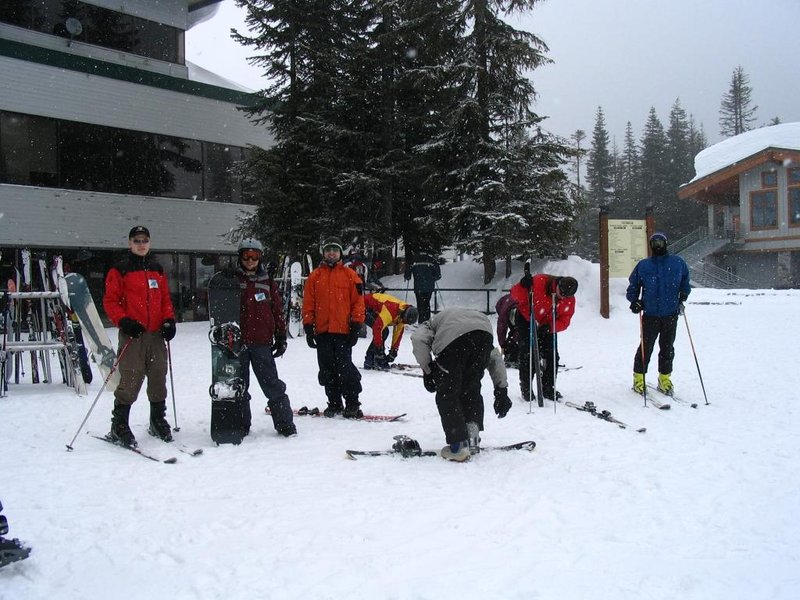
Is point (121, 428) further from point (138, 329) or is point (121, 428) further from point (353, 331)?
point (353, 331)

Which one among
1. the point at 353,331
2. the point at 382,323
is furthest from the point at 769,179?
the point at 353,331

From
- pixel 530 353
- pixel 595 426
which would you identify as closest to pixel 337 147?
pixel 530 353

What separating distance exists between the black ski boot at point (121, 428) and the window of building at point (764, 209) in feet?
107

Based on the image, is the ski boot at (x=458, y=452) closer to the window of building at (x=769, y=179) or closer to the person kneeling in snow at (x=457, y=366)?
the person kneeling in snow at (x=457, y=366)

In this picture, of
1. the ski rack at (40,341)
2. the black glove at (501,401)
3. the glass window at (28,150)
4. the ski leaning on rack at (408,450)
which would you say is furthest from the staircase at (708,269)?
the ski rack at (40,341)

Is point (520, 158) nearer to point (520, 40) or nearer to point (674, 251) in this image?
point (520, 40)

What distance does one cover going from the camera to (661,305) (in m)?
7.56

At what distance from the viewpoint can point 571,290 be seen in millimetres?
7102

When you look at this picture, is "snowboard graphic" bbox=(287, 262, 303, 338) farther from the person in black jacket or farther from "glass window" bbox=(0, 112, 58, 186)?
"glass window" bbox=(0, 112, 58, 186)

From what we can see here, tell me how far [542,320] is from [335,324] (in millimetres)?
2773

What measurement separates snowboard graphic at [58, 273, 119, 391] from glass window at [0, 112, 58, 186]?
34.0 ft

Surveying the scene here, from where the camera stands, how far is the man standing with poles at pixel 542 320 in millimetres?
7281

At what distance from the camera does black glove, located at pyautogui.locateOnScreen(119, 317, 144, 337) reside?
17.1 feet

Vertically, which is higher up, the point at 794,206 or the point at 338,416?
the point at 794,206
